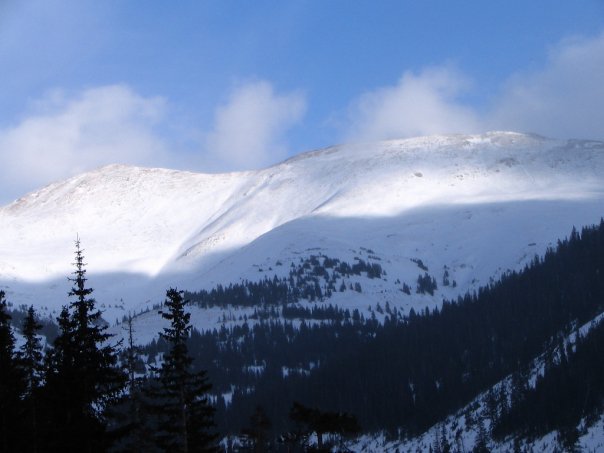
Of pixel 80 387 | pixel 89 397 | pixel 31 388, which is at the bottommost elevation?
pixel 89 397

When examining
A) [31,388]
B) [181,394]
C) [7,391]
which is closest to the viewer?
[181,394]

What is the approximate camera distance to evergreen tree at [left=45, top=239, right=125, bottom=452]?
139 ft

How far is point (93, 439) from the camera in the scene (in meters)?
42.4

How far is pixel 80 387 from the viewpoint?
141 feet

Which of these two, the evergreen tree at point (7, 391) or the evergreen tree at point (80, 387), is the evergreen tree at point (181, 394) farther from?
the evergreen tree at point (7, 391)

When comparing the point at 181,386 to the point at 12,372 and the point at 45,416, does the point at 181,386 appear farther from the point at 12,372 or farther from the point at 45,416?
the point at 12,372

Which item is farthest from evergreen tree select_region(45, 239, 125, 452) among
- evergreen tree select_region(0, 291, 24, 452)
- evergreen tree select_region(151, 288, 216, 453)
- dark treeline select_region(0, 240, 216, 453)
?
evergreen tree select_region(0, 291, 24, 452)

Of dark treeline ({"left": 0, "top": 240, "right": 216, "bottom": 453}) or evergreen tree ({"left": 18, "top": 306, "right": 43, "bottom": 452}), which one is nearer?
dark treeline ({"left": 0, "top": 240, "right": 216, "bottom": 453})

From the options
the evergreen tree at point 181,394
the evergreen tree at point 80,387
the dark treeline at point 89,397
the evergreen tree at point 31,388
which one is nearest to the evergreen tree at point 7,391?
the dark treeline at point 89,397

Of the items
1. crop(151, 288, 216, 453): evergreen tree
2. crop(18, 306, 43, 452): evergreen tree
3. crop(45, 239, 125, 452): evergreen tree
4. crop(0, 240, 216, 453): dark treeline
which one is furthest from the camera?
crop(18, 306, 43, 452): evergreen tree

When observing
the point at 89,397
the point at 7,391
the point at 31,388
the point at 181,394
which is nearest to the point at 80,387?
the point at 89,397

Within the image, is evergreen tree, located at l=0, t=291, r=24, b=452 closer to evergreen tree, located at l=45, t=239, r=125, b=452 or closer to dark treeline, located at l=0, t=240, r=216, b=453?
dark treeline, located at l=0, t=240, r=216, b=453

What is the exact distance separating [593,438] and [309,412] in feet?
495

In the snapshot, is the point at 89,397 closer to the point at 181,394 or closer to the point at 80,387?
the point at 80,387
